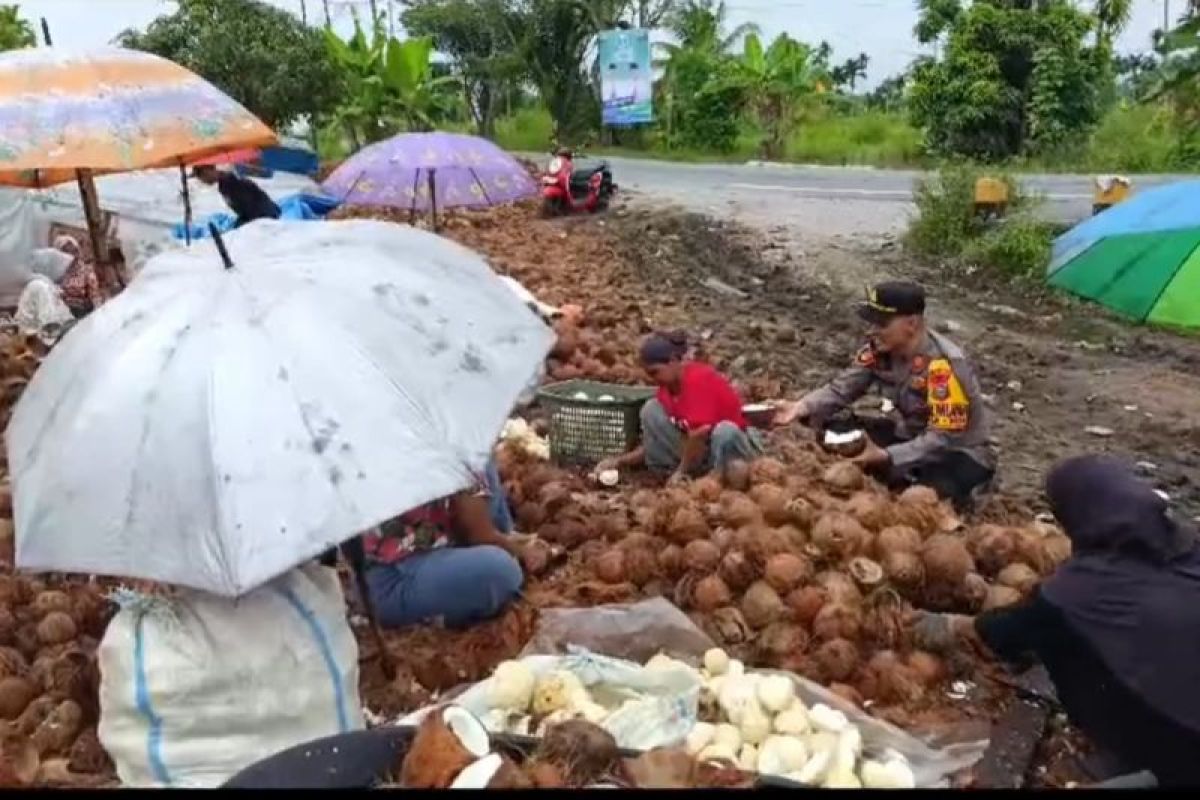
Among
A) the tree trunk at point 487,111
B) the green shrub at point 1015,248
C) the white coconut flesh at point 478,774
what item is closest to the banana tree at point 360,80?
the tree trunk at point 487,111

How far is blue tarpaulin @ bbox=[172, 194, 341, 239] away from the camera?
8.67m

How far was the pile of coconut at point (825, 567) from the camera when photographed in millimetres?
3785

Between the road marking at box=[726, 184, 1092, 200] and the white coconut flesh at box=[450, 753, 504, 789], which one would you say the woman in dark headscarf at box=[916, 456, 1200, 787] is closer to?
the white coconut flesh at box=[450, 753, 504, 789]

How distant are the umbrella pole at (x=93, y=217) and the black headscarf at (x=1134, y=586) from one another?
15.1 ft

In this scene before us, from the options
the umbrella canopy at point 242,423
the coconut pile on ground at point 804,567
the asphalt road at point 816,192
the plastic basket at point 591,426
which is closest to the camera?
the umbrella canopy at point 242,423

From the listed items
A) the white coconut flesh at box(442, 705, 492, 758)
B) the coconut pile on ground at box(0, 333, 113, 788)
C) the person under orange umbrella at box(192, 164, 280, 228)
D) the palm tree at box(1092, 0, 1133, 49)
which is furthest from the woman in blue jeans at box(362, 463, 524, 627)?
the palm tree at box(1092, 0, 1133, 49)

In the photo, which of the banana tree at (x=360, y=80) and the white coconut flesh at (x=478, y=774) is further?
the banana tree at (x=360, y=80)


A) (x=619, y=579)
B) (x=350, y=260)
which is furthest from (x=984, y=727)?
(x=350, y=260)

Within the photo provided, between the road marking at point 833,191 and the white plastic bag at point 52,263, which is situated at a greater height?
the white plastic bag at point 52,263

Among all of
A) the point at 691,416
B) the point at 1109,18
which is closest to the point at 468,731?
the point at 691,416

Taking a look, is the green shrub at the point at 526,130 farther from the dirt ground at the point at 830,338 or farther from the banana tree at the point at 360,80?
the dirt ground at the point at 830,338

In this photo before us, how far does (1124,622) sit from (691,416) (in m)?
2.52

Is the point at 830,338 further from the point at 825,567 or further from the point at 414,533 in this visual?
the point at 414,533

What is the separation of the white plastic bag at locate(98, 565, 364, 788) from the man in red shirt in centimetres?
235
